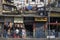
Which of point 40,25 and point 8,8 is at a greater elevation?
point 8,8

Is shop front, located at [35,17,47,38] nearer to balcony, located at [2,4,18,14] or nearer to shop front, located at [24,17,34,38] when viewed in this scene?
shop front, located at [24,17,34,38]

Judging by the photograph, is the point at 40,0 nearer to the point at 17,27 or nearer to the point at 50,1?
the point at 50,1

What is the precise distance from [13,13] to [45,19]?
13.9 ft

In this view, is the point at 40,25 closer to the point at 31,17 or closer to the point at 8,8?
the point at 31,17

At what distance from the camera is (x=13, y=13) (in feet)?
140

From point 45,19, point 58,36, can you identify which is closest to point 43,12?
Result: point 45,19

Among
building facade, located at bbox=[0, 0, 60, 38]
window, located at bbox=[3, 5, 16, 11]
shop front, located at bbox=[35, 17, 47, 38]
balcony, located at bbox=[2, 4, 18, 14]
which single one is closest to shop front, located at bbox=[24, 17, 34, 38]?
building facade, located at bbox=[0, 0, 60, 38]

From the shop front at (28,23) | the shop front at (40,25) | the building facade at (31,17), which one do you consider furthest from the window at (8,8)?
the shop front at (40,25)

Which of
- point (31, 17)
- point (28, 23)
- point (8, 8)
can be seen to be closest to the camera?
point (8, 8)

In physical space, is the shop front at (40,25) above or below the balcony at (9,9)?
below

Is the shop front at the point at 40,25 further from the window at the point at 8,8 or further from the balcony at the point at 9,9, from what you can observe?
the window at the point at 8,8

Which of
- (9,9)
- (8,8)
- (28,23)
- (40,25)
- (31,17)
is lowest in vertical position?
(40,25)

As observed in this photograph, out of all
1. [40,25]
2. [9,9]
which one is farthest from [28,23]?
[9,9]

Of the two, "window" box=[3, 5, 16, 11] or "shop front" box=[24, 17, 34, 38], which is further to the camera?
"shop front" box=[24, 17, 34, 38]
